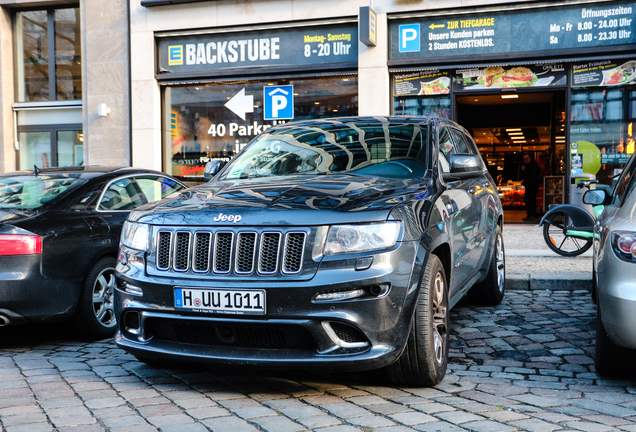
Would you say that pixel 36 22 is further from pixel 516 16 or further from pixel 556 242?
pixel 556 242

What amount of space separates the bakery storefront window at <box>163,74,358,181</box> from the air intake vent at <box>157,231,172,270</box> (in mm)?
9992

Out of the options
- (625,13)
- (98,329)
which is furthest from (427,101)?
(98,329)

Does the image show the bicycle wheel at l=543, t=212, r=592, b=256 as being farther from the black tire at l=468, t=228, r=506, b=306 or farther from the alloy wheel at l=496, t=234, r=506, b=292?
the black tire at l=468, t=228, r=506, b=306

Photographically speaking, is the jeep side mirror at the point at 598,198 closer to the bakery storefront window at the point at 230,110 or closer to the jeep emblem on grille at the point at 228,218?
the jeep emblem on grille at the point at 228,218

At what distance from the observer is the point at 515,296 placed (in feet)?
22.8

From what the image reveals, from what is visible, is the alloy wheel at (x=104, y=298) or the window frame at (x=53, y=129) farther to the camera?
the window frame at (x=53, y=129)

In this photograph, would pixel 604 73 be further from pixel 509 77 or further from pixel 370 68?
pixel 370 68

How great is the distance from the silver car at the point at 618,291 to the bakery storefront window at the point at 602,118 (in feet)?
29.0

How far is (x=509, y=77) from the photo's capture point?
12.6 metres

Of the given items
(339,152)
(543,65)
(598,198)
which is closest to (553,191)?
(543,65)

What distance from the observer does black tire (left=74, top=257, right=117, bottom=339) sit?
16.9 ft

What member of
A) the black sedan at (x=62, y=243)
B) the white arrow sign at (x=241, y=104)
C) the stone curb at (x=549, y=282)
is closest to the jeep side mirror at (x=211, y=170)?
the black sedan at (x=62, y=243)

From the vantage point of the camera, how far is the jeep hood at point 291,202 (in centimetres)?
344

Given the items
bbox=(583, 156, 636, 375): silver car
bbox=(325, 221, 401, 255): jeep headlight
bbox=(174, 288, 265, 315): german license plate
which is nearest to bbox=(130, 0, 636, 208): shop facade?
bbox=(583, 156, 636, 375): silver car
